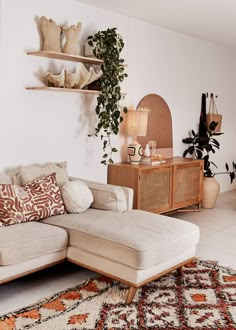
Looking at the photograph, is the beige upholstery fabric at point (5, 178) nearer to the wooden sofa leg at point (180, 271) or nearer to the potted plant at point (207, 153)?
the wooden sofa leg at point (180, 271)

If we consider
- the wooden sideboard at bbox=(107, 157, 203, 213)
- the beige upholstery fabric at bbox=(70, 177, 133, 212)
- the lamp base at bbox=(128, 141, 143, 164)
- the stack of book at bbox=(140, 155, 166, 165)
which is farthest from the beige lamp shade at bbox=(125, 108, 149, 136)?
the beige upholstery fabric at bbox=(70, 177, 133, 212)

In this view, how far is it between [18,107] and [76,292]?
1.74 m

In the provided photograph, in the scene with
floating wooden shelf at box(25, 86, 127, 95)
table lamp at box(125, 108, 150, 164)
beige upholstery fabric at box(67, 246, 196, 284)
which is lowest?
beige upholstery fabric at box(67, 246, 196, 284)

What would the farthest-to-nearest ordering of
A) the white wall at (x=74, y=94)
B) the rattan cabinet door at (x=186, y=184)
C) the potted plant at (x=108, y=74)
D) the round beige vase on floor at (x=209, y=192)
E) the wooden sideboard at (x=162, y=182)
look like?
the round beige vase on floor at (x=209, y=192)
the rattan cabinet door at (x=186, y=184)
the wooden sideboard at (x=162, y=182)
the potted plant at (x=108, y=74)
the white wall at (x=74, y=94)

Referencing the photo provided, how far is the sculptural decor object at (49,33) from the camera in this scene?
387 centimetres

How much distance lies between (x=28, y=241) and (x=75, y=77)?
1.73 m

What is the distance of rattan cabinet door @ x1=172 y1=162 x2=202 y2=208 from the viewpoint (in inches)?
200

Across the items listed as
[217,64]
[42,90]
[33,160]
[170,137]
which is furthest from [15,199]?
[217,64]

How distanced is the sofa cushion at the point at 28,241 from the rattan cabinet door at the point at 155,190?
1505mm

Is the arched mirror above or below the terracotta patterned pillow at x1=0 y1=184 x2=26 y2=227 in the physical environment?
above

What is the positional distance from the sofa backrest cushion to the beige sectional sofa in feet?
0.19

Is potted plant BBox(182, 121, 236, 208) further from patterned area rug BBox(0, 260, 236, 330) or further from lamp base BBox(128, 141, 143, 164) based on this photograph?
patterned area rug BBox(0, 260, 236, 330)

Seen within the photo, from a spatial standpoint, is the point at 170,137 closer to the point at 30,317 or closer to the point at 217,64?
the point at 217,64

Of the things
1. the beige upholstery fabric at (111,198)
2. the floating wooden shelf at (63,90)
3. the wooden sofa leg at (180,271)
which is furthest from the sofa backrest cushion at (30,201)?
the wooden sofa leg at (180,271)
